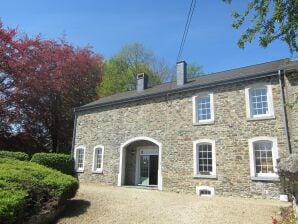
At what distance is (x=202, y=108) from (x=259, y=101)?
3062 millimetres

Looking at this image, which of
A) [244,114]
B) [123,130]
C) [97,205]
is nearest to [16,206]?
[97,205]

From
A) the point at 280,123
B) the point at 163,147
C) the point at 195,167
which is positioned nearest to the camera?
the point at 280,123

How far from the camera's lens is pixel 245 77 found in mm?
14398

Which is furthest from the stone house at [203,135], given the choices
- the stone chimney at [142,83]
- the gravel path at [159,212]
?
the gravel path at [159,212]

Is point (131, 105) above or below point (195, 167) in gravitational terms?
above

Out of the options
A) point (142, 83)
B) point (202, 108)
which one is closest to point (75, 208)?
point (202, 108)

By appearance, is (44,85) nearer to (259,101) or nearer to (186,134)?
(186,134)

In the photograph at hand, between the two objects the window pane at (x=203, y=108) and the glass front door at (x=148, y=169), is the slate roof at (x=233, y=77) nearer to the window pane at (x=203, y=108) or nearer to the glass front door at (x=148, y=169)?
the window pane at (x=203, y=108)

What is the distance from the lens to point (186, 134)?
52.3 ft

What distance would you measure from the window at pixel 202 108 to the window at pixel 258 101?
77.9 inches

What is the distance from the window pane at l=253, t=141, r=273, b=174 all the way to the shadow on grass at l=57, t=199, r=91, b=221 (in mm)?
8032

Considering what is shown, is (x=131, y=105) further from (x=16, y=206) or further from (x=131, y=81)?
(x=131, y=81)

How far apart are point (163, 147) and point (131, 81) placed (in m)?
18.1

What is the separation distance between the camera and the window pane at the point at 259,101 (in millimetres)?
14039
